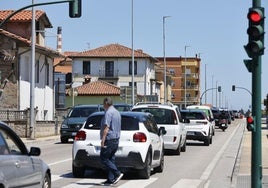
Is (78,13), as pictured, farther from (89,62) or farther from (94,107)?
(89,62)

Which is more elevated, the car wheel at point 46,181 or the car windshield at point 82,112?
the car windshield at point 82,112

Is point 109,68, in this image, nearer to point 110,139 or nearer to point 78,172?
point 78,172

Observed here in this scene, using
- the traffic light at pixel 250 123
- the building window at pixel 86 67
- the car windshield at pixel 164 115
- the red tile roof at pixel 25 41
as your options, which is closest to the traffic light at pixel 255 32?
the traffic light at pixel 250 123

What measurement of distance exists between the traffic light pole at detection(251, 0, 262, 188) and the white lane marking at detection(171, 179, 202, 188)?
2586mm

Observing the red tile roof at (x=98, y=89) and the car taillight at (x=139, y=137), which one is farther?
the red tile roof at (x=98, y=89)

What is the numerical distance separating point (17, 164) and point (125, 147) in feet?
20.1

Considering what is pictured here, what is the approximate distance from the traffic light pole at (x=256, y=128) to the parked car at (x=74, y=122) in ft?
63.3

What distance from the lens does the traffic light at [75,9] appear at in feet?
85.7

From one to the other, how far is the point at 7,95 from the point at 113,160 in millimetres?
28843

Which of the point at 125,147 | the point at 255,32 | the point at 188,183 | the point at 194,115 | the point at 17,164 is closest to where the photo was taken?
the point at 17,164

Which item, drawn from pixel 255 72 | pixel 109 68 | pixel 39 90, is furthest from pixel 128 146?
pixel 109 68

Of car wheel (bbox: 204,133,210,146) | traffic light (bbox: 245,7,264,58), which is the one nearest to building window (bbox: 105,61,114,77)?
car wheel (bbox: 204,133,210,146)

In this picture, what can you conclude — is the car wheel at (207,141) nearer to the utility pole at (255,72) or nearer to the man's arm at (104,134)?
the man's arm at (104,134)

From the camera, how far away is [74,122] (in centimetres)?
3086
